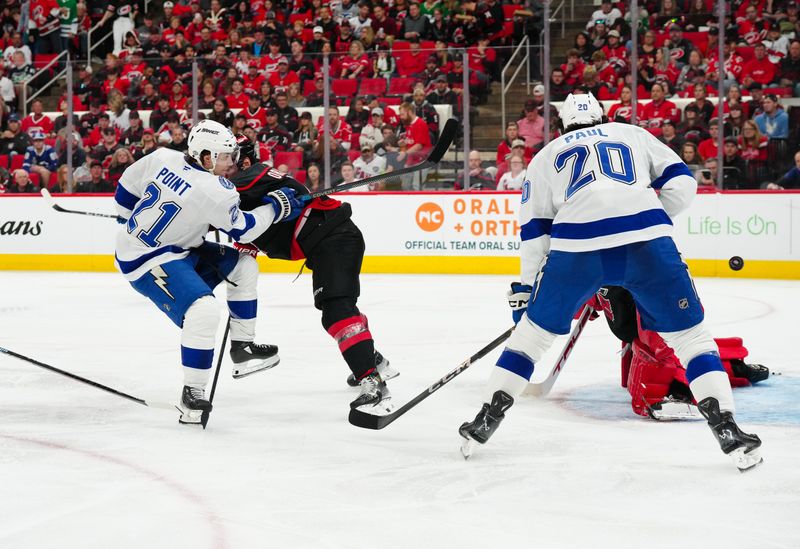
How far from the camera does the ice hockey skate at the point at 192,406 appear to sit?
3518 millimetres

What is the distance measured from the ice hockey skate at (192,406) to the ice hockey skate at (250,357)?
65 cm

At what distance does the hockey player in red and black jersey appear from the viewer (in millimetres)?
3658

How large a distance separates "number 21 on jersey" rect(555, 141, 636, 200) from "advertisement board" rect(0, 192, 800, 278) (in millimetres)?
5997

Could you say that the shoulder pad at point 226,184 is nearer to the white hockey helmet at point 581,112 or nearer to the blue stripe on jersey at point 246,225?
the blue stripe on jersey at point 246,225

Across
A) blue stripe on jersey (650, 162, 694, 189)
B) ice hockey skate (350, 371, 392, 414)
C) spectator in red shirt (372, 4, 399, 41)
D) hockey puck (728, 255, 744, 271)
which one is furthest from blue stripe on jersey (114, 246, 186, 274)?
spectator in red shirt (372, 4, 399, 41)

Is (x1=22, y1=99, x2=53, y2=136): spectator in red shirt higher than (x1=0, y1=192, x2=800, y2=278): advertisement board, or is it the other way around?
(x1=22, y1=99, x2=53, y2=136): spectator in red shirt

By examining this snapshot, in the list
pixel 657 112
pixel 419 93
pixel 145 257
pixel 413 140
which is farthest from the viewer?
pixel 419 93

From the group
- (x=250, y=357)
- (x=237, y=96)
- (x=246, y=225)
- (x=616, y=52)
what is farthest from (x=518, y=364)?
(x=237, y=96)

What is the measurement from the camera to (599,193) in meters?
2.93

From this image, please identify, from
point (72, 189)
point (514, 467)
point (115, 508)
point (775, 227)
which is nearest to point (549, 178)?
point (514, 467)

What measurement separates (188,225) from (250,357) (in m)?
0.82

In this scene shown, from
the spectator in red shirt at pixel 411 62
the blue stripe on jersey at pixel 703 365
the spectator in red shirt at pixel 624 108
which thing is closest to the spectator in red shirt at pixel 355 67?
the spectator in red shirt at pixel 411 62

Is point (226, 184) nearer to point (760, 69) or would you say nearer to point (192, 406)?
point (192, 406)

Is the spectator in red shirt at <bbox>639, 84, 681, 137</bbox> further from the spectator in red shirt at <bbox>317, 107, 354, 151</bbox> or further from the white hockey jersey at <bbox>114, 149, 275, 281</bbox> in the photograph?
the white hockey jersey at <bbox>114, 149, 275, 281</bbox>
